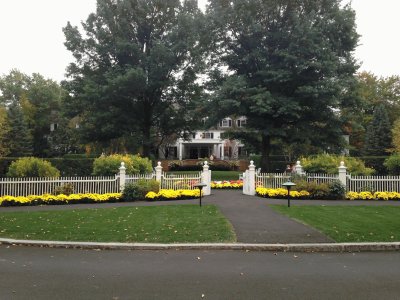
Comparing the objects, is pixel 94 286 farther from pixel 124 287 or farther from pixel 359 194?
pixel 359 194

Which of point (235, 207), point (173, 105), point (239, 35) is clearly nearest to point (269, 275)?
point (235, 207)

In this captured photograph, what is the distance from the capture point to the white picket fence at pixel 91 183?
16.1m

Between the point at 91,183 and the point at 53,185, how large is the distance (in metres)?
1.62

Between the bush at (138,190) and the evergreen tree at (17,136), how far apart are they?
36661 mm

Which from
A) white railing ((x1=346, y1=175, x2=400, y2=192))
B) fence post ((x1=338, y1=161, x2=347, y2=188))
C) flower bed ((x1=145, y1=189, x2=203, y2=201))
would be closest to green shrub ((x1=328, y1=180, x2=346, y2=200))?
fence post ((x1=338, y1=161, x2=347, y2=188))

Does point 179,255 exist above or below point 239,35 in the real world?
below

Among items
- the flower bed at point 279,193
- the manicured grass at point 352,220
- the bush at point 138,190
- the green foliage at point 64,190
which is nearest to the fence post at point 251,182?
the flower bed at point 279,193

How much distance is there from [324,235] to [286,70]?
1979 centimetres

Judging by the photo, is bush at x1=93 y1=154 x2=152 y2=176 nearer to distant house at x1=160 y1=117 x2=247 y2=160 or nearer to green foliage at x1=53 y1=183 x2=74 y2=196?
green foliage at x1=53 y1=183 x2=74 y2=196

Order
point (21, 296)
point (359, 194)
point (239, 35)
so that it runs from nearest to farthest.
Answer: point (21, 296) → point (359, 194) → point (239, 35)

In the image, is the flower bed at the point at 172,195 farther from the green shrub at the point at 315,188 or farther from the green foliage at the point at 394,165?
the green foliage at the point at 394,165

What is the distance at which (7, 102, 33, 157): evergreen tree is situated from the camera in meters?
48.1

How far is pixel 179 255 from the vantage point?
777 centimetres

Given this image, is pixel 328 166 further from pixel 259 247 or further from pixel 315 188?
pixel 259 247
